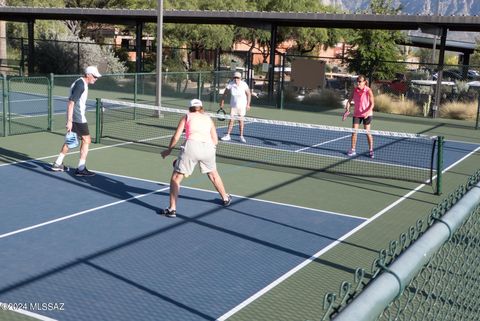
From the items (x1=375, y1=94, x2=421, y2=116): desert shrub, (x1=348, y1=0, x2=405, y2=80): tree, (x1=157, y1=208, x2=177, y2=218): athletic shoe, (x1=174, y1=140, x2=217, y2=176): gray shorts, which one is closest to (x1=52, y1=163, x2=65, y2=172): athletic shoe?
(x1=157, y1=208, x2=177, y2=218): athletic shoe

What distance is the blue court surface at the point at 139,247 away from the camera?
5934 millimetres

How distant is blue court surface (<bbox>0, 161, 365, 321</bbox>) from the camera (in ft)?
19.5

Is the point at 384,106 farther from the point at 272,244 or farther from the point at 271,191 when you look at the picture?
the point at 272,244

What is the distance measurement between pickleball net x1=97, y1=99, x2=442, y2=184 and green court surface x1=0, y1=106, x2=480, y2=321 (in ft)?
2.22

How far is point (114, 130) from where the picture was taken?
56.0 feet

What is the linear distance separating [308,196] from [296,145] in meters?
5.47

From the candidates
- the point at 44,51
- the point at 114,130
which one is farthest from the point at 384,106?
the point at 44,51

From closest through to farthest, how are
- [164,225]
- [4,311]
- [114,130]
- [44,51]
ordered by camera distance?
[4,311] → [164,225] → [114,130] → [44,51]

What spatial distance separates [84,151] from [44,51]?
26.9 metres

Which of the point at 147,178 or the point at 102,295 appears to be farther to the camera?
the point at 147,178

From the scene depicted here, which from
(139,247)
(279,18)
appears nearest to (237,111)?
(139,247)

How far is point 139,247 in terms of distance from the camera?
748cm

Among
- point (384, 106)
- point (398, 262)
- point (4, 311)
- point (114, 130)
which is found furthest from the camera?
point (384, 106)

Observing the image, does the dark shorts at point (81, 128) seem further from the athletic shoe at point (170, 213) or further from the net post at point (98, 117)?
the net post at point (98, 117)
